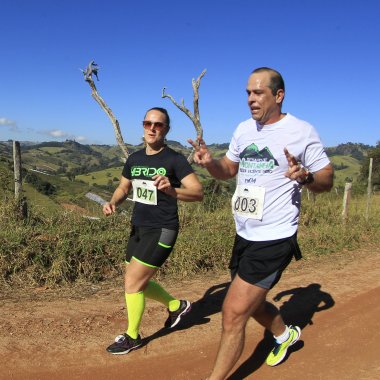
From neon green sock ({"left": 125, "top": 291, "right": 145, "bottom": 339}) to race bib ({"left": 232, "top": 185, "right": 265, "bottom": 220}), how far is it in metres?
1.24

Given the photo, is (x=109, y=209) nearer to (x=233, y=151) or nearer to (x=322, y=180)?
(x=233, y=151)

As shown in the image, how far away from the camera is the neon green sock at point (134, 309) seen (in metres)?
3.73

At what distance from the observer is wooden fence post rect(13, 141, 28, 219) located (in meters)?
6.86

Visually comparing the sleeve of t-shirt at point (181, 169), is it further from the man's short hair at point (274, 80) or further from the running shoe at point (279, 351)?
the running shoe at point (279, 351)

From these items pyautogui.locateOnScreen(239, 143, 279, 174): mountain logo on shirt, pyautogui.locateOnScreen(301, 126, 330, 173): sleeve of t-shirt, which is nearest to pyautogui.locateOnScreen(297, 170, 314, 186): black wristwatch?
pyautogui.locateOnScreen(301, 126, 330, 173): sleeve of t-shirt

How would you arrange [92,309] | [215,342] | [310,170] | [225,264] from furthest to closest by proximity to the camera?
[225,264], [92,309], [215,342], [310,170]

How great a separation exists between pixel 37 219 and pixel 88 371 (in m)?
4.02

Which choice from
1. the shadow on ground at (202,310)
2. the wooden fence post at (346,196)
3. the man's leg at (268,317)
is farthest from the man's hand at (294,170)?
the wooden fence post at (346,196)

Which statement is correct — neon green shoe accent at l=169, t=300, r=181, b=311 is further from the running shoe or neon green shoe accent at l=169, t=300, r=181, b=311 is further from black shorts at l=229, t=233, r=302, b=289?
black shorts at l=229, t=233, r=302, b=289

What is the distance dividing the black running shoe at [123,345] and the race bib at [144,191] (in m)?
1.23

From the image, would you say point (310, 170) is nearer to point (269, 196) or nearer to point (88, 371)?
point (269, 196)

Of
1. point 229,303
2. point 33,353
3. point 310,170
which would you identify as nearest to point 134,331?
point 33,353

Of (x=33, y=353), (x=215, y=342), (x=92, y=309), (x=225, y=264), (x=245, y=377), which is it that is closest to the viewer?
(x=245, y=377)

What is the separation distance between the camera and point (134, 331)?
3818mm
